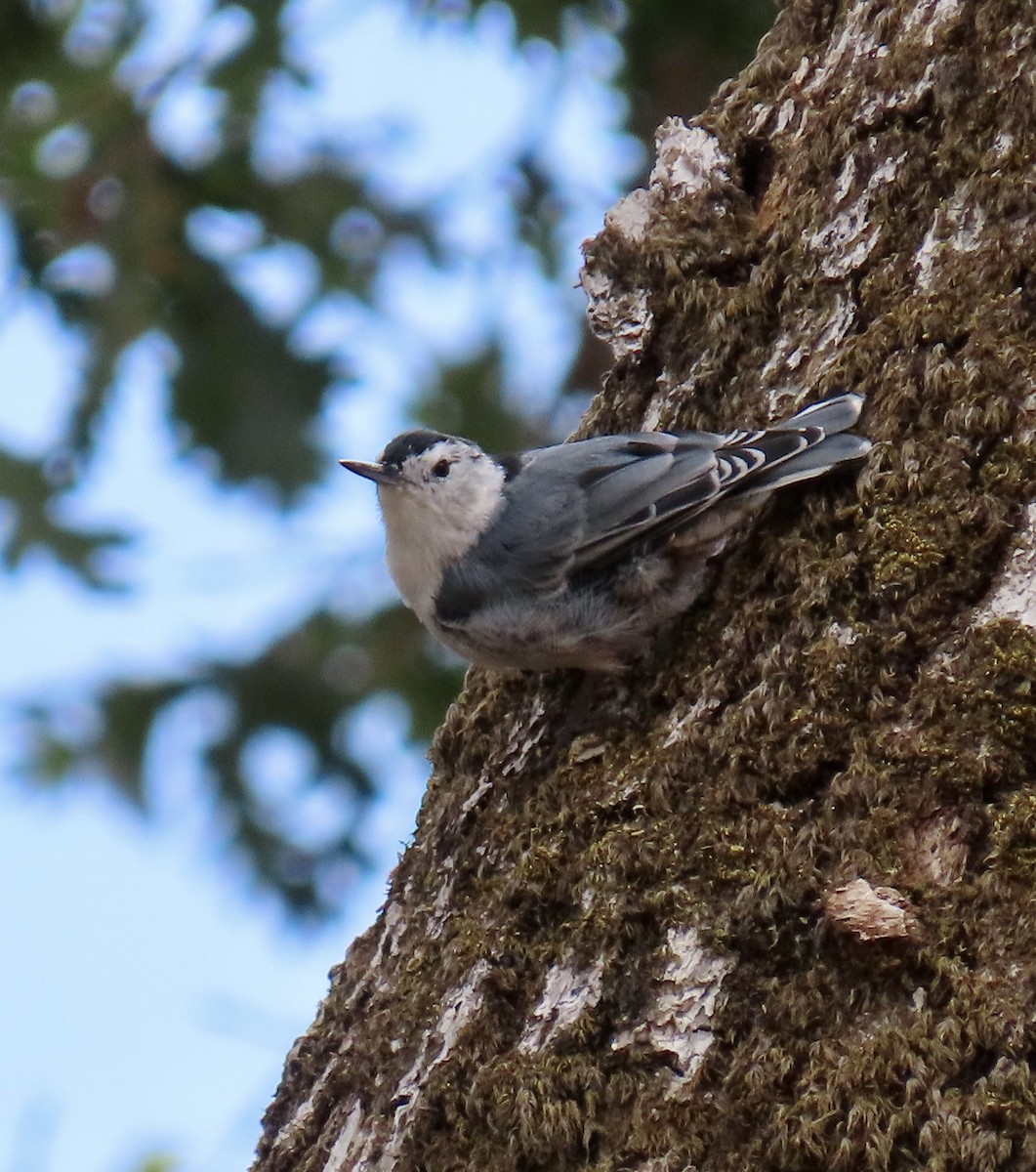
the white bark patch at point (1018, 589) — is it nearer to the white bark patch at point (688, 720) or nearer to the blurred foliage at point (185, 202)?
the white bark patch at point (688, 720)

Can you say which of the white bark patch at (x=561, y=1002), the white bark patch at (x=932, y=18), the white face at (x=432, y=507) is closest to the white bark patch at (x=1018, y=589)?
the white bark patch at (x=561, y=1002)

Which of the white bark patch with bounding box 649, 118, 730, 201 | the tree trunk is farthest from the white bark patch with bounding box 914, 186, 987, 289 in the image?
the white bark patch with bounding box 649, 118, 730, 201

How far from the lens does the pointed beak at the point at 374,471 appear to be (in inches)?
126

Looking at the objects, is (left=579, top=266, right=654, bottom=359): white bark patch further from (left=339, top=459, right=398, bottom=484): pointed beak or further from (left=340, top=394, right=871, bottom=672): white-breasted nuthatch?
(left=339, top=459, right=398, bottom=484): pointed beak

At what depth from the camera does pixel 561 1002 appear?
209cm

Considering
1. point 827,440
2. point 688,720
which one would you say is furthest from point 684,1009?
point 827,440

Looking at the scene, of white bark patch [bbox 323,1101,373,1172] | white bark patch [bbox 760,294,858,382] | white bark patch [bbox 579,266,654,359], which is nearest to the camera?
white bark patch [bbox 323,1101,373,1172]

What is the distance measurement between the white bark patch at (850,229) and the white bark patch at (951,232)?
10 centimetres

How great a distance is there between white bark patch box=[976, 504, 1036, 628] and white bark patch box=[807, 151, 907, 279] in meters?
0.65

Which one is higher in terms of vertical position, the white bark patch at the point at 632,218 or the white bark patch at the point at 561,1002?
the white bark patch at the point at 632,218

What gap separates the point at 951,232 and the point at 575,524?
94cm

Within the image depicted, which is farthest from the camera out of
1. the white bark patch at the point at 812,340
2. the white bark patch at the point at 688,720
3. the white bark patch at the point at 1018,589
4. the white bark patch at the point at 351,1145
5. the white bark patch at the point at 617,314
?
the white bark patch at the point at 617,314

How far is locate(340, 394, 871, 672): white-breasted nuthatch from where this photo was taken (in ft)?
8.45

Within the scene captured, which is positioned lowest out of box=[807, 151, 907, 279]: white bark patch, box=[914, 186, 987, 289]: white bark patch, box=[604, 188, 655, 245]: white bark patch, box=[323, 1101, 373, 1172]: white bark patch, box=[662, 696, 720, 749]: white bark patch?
box=[323, 1101, 373, 1172]: white bark patch
